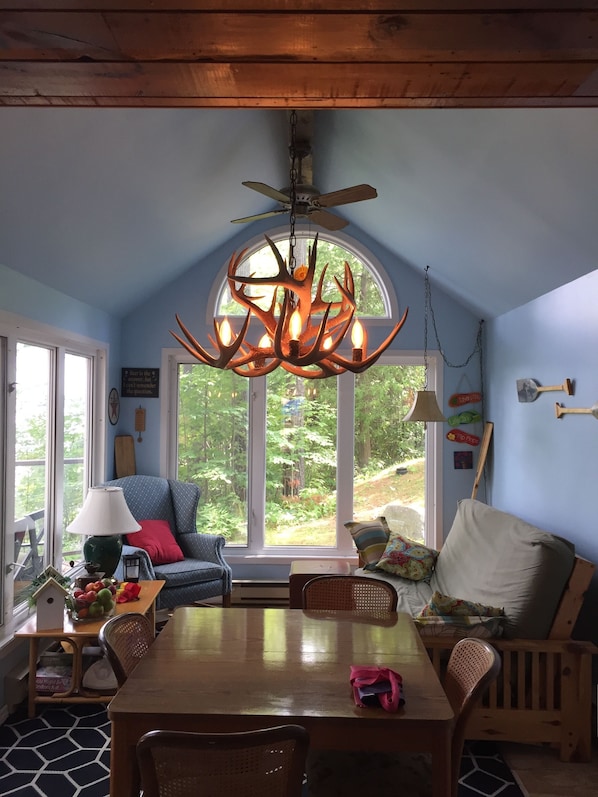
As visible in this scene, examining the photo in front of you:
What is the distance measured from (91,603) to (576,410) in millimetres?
2685

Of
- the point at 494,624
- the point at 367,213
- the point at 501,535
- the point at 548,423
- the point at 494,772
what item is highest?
the point at 367,213

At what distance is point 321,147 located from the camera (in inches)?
157

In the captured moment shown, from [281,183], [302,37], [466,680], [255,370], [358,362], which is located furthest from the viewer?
[281,183]

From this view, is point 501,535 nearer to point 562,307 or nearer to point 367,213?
point 562,307

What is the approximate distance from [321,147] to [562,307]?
6.07ft

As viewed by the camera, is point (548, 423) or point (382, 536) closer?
point (548, 423)

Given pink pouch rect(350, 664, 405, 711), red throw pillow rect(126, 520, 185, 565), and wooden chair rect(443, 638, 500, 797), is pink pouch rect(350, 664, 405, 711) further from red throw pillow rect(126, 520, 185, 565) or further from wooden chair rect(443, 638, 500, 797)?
red throw pillow rect(126, 520, 185, 565)

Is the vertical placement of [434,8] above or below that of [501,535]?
above

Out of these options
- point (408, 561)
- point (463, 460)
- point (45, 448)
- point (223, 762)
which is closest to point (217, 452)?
point (45, 448)

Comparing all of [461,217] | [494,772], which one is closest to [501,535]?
[494,772]

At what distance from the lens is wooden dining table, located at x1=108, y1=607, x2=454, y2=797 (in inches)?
66.1

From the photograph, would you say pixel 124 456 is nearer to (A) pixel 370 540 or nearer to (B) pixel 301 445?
(B) pixel 301 445

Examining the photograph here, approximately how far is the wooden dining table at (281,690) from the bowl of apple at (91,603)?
933 millimetres

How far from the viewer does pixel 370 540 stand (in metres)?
4.42
